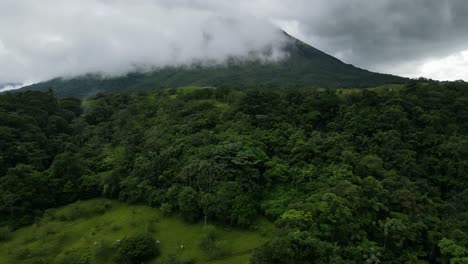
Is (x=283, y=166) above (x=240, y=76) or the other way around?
the other way around

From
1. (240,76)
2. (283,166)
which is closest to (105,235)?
(283,166)

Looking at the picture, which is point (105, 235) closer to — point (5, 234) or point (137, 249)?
point (137, 249)

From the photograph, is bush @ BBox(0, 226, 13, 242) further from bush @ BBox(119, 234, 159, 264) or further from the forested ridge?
bush @ BBox(119, 234, 159, 264)

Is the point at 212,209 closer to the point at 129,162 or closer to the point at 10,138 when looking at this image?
the point at 129,162

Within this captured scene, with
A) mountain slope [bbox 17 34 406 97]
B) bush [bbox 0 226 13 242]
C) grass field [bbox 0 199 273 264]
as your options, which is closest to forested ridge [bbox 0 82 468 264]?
grass field [bbox 0 199 273 264]

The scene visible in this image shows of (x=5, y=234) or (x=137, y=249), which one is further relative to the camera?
(x=5, y=234)

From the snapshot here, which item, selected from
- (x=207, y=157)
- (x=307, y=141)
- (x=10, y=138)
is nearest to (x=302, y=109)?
(x=307, y=141)

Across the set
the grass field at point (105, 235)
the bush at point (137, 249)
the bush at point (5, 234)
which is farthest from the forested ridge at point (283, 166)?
the bush at point (137, 249)
